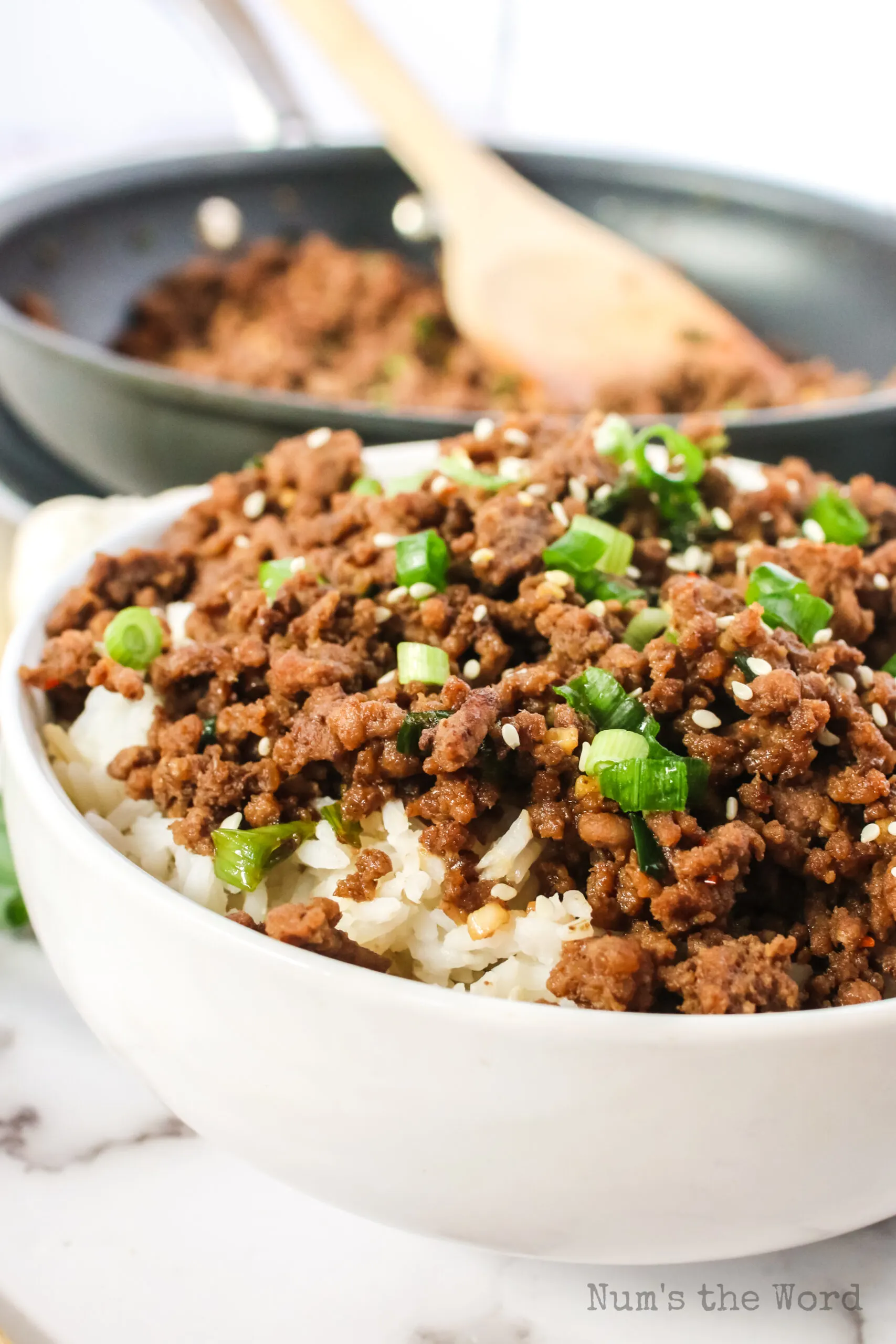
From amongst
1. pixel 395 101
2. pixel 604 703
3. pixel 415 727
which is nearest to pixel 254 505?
pixel 415 727

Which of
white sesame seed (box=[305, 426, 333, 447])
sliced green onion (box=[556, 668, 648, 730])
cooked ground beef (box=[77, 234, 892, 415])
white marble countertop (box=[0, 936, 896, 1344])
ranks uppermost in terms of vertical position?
white sesame seed (box=[305, 426, 333, 447])

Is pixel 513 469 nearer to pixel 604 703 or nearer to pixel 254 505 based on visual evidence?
pixel 254 505

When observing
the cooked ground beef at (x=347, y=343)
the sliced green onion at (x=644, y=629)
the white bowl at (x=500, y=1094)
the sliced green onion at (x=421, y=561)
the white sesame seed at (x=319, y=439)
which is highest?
the sliced green onion at (x=421, y=561)

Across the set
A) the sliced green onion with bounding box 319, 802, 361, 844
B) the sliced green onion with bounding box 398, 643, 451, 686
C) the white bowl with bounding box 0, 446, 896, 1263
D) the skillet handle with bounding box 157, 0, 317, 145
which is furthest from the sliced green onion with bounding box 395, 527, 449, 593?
the skillet handle with bounding box 157, 0, 317, 145

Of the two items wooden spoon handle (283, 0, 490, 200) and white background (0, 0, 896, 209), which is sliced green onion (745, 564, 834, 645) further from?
white background (0, 0, 896, 209)

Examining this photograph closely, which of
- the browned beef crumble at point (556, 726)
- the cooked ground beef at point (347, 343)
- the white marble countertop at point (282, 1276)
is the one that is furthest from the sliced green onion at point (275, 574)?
the cooked ground beef at point (347, 343)

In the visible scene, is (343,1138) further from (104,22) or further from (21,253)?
(104,22)

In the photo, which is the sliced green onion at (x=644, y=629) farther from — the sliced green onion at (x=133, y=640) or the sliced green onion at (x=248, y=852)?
the sliced green onion at (x=133, y=640)
